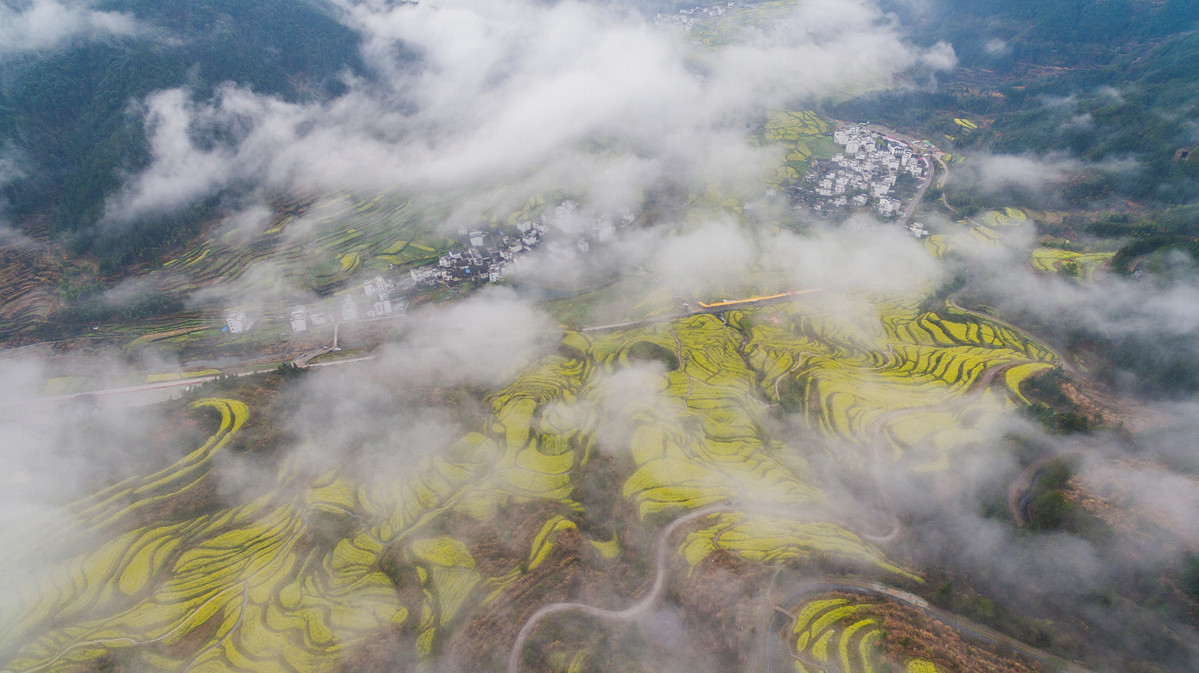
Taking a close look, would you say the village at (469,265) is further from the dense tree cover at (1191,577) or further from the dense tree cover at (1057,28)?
the dense tree cover at (1057,28)

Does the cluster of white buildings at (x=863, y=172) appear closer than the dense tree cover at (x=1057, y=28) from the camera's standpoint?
Yes

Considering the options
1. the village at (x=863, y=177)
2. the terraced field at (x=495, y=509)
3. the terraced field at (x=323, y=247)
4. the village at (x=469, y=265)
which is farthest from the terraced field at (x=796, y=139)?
the terraced field at (x=323, y=247)

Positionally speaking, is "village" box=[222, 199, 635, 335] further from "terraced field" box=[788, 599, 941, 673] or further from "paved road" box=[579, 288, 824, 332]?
"terraced field" box=[788, 599, 941, 673]

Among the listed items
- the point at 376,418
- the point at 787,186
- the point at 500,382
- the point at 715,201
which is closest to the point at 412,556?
the point at 376,418

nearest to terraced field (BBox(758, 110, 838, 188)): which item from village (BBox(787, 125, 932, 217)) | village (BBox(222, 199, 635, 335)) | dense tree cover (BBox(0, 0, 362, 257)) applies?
village (BBox(787, 125, 932, 217))

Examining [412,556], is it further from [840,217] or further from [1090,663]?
[840,217]

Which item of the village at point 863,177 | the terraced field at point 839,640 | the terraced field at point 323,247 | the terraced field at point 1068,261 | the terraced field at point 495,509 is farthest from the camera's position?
the village at point 863,177

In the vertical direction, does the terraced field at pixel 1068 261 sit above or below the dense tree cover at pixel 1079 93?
below
